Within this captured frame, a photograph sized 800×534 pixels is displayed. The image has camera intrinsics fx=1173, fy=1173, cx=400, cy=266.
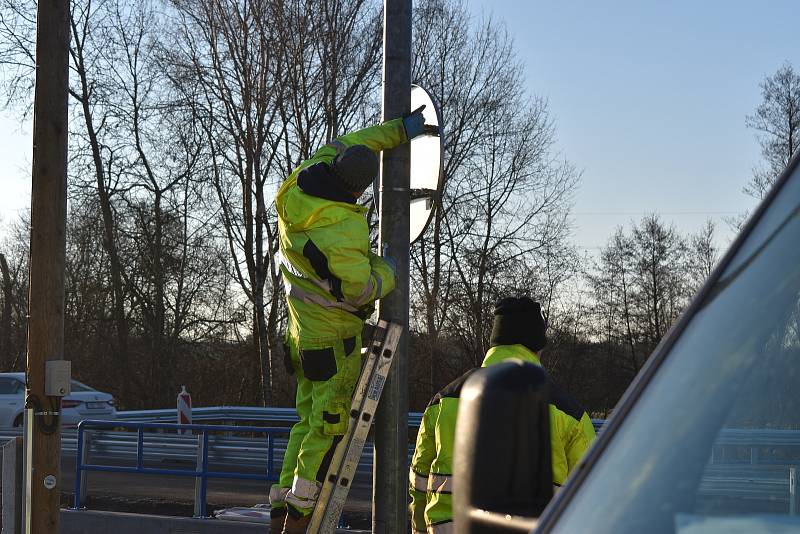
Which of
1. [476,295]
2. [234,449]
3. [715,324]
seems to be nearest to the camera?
[715,324]

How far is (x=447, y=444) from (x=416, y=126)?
173 cm

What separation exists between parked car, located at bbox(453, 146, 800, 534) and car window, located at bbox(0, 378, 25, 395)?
26022 millimetres

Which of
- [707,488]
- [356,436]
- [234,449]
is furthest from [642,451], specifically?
[234,449]

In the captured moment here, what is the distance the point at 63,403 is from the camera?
25.7m

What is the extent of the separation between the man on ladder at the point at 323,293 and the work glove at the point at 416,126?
189 mm

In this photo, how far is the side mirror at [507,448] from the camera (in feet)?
5.82

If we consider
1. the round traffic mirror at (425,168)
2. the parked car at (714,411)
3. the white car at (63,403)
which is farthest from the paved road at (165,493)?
the parked car at (714,411)

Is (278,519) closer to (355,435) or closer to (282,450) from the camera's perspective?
(355,435)

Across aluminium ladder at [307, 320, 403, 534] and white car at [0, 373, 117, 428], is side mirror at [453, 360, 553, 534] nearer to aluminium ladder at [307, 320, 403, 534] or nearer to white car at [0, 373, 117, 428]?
aluminium ladder at [307, 320, 403, 534]

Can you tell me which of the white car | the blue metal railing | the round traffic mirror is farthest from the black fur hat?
the white car

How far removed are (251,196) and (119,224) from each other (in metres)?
5.39

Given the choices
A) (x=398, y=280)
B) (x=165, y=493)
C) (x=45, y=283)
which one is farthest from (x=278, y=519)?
(x=165, y=493)

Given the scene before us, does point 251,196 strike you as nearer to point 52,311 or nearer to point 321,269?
point 52,311

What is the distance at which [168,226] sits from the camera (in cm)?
3478
